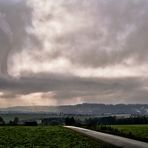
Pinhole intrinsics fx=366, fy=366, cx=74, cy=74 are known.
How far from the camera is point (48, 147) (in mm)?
42875

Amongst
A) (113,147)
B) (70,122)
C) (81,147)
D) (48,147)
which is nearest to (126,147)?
(113,147)

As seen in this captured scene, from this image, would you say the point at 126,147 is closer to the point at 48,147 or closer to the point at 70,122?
the point at 48,147

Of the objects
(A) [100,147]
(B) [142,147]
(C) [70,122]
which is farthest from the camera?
(C) [70,122]

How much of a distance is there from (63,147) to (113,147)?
22.5ft

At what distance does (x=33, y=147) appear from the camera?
43.4 meters

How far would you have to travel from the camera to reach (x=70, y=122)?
18150cm

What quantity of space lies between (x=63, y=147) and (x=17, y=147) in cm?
568

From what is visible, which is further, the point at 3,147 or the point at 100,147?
the point at 3,147

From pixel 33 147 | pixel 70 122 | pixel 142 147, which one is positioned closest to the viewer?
pixel 142 147

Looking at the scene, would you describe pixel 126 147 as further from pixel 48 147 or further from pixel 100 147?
pixel 48 147

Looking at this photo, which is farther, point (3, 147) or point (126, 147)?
point (3, 147)

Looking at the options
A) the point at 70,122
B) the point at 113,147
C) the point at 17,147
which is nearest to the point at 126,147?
the point at 113,147

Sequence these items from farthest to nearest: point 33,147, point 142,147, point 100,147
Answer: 1. point 33,147
2. point 100,147
3. point 142,147

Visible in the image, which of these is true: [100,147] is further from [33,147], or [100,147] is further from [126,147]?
[33,147]
